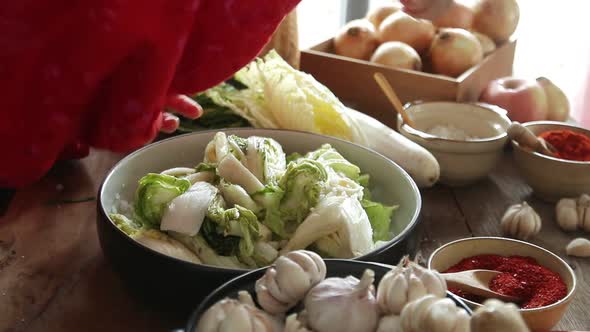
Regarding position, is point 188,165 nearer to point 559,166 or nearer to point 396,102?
point 396,102

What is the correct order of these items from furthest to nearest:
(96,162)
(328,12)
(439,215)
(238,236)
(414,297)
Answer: (328,12) < (96,162) < (439,215) < (238,236) < (414,297)

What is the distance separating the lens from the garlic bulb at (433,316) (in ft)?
1.09

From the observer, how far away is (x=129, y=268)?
1.98 ft

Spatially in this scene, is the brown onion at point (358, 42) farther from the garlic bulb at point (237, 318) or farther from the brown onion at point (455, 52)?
the garlic bulb at point (237, 318)

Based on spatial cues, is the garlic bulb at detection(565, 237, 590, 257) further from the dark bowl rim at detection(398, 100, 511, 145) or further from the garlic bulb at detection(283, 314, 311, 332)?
the garlic bulb at detection(283, 314, 311, 332)

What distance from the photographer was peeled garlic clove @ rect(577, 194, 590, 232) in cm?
80

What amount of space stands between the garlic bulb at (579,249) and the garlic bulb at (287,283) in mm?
446

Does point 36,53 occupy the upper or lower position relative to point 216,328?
upper

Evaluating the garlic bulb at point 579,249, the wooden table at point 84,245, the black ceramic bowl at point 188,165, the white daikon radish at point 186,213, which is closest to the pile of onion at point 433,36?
the wooden table at point 84,245

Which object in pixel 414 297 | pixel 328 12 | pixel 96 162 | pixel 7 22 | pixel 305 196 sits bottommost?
pixel 328 12

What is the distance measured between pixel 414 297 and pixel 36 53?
0.99 ft

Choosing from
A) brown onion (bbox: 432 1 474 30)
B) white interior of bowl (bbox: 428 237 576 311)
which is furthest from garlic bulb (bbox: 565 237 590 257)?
brown onion (bbox: 432 1 474 30)

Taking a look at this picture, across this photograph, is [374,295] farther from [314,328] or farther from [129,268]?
[129,268]

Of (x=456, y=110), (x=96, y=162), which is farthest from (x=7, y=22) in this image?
(x=456, y=110)
